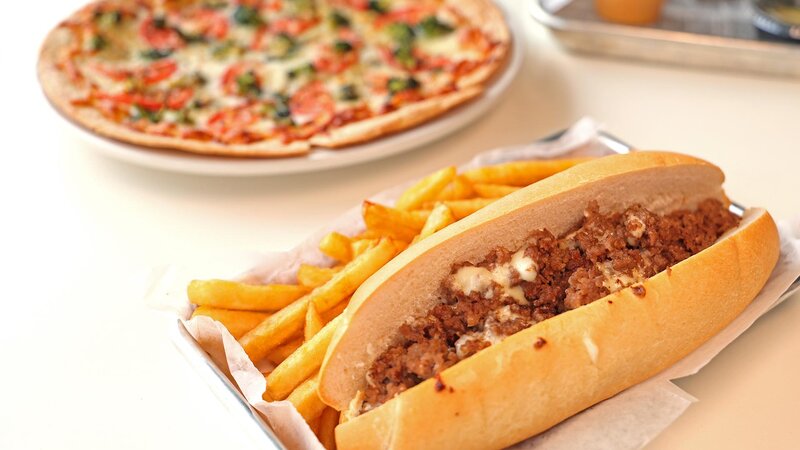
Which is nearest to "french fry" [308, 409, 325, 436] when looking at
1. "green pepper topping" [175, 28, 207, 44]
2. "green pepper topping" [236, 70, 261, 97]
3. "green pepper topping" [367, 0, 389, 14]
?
"green pepper topping" [236, 70, 261, 97]

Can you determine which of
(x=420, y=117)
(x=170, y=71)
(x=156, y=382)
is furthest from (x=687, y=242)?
(x=170, y=71)

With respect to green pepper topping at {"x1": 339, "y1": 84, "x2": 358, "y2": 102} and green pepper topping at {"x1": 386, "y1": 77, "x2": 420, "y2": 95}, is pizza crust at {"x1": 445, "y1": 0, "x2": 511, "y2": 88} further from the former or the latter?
green pepper topping at {"x1": 339, "y1": 84, "x2": 358, "y2": 102}

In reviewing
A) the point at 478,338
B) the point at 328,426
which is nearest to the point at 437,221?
the point at 478,338

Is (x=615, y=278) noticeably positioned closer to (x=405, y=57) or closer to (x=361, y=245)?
(x=361, y=245)

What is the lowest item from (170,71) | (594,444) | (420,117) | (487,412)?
(594,444)

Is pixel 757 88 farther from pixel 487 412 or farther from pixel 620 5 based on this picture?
pixel 487 412
